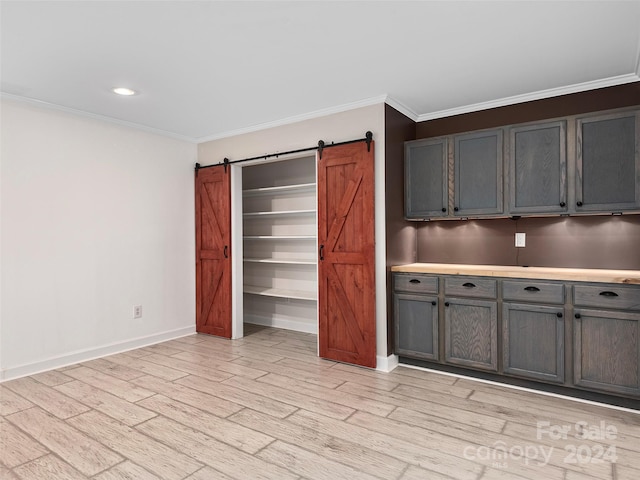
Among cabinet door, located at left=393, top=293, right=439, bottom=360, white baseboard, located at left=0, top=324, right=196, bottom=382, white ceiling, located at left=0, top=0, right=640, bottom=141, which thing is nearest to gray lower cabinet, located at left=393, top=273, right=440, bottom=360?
cabinet door, located at left=393, top=293, right=439, bottom=360

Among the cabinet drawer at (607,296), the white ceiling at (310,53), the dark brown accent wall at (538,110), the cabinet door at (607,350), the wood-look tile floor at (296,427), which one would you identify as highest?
the white ceiling at (310,53)

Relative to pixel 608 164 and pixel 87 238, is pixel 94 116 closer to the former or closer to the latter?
pixel 87 238

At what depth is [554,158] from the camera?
3.20 meters

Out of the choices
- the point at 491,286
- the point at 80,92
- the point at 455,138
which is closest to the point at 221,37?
the point at 80,92

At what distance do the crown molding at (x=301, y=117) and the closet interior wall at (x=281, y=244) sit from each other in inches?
28.1

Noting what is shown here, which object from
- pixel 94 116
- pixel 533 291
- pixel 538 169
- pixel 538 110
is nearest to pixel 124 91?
pixel 94 116

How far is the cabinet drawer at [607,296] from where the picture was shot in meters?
2.75

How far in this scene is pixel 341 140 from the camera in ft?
12.9

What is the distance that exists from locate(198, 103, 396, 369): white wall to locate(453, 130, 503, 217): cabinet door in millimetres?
703

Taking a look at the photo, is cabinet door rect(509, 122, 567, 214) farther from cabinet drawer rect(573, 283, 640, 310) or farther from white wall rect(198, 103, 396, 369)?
white wall rect(198, 103, 396, 369)

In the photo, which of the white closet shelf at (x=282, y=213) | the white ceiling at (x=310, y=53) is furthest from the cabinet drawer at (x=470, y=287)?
the white closet shelf at (x=282, y=213)

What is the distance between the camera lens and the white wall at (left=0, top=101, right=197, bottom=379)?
3566mm

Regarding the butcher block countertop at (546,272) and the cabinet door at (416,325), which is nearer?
the butcher block countertop at (546,272)

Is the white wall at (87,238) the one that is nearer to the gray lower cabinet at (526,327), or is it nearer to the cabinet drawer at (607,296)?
the gray lower cabinet at (526,327)
